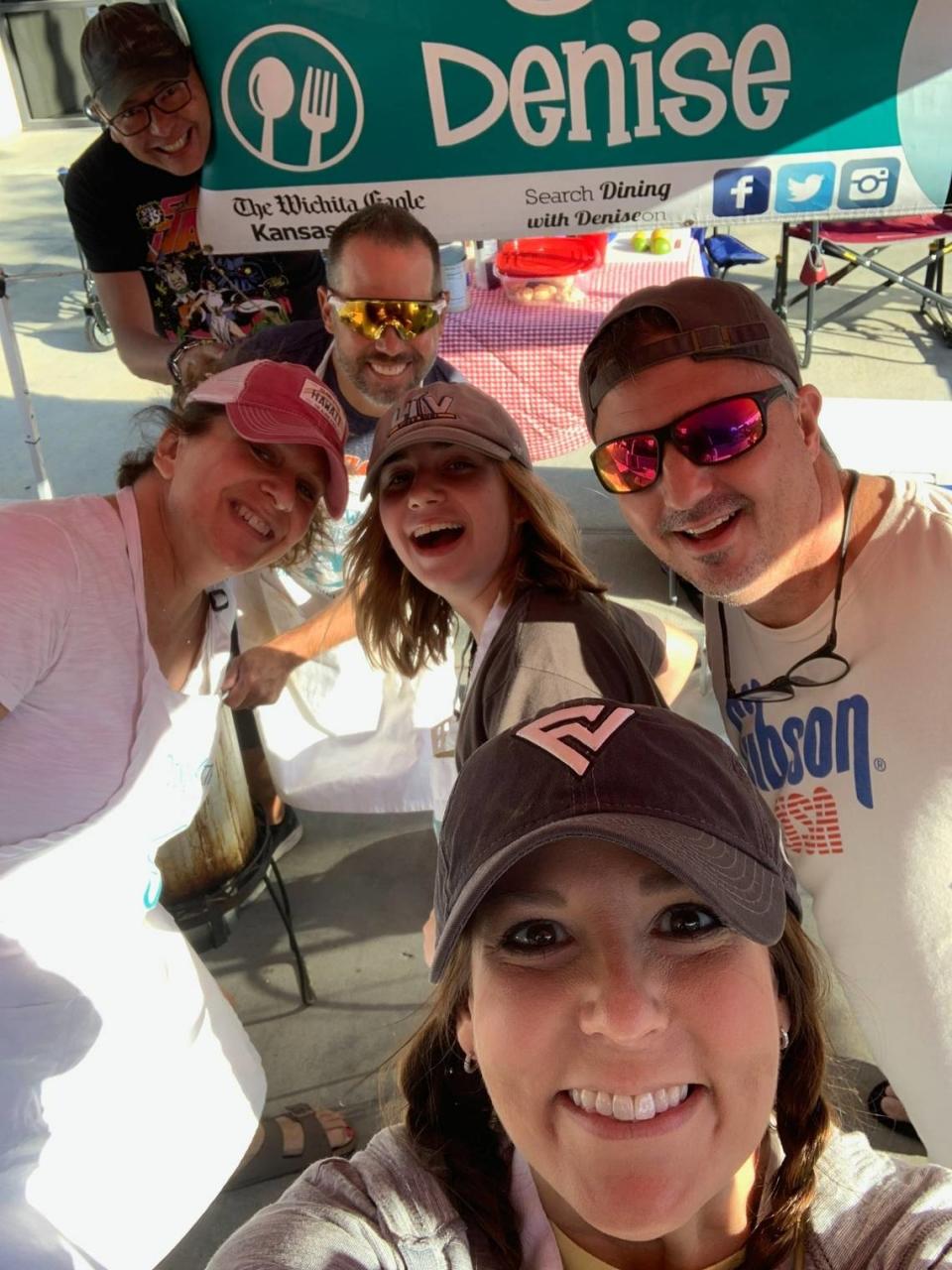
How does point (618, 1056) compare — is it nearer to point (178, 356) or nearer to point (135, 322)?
point (178, 356)

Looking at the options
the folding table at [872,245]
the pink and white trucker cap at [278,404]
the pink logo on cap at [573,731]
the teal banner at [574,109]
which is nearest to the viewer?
the pink logo on cap at [573,731]

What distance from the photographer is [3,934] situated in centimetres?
191

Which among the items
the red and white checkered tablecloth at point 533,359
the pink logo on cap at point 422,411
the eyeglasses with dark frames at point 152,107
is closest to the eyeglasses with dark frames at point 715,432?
the pink logo on cap at point 422,411

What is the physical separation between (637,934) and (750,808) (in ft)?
0.69

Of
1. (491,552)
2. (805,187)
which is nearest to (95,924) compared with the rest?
(491,552)

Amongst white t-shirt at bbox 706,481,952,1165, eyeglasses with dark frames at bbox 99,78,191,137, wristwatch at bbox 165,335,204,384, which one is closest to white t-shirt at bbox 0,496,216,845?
wristwatch at bbox 165,335,204,384

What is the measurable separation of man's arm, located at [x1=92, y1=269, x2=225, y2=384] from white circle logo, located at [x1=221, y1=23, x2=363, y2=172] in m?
0.63

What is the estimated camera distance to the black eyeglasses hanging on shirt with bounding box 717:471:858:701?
1.69m

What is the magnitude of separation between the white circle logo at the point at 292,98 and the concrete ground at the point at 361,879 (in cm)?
138

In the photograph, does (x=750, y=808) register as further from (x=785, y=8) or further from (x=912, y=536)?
(x=785, y=8)

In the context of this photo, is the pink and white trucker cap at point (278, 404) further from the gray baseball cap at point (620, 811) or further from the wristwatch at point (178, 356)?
the gray baseball cap at point (620, 811)

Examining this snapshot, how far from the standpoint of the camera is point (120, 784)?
1945 millimetres

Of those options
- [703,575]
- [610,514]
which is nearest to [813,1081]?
[703,575]

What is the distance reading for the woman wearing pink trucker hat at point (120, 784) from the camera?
180cm
